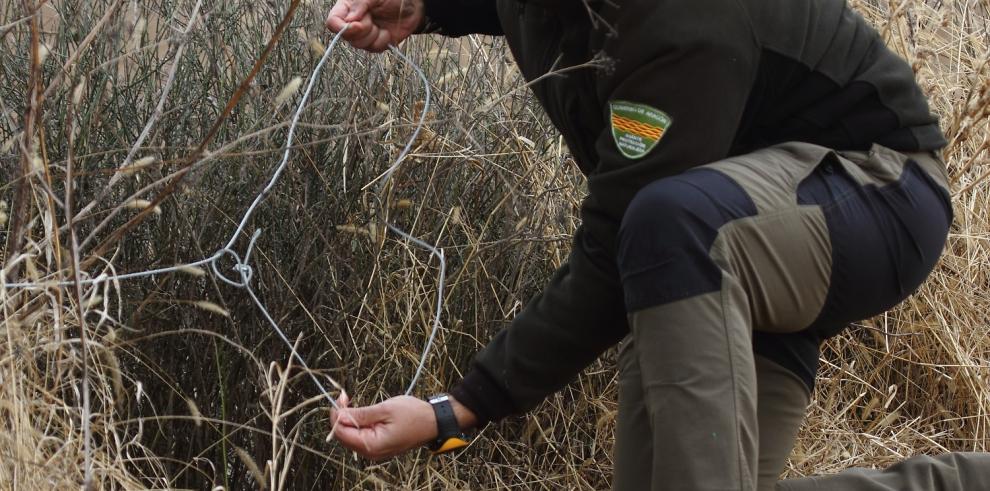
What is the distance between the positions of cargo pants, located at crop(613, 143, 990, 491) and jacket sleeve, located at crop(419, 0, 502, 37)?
634 mm

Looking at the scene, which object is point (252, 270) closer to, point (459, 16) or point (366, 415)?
point (366, 415)

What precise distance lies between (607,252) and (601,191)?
10 centimetres

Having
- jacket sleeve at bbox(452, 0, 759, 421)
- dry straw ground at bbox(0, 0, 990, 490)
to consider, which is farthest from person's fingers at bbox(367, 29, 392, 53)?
jacket sleeve at bbox(452, 0, 759, 421)

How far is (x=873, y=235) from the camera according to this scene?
6.05 ft

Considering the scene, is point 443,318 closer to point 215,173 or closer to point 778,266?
Answer: point 215,173

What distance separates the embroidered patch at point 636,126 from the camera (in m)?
1.81

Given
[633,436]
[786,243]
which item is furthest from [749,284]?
[633,436]

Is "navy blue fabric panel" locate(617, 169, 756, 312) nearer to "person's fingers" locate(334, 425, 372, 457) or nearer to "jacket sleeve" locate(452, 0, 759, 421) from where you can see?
"jacket sleeve" locate(452, 0, 759, 421)

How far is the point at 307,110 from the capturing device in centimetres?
269

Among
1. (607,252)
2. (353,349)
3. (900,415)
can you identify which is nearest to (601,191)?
(607,252)

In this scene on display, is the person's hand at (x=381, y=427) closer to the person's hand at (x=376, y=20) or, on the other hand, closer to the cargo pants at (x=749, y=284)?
the cargo pants at (x=749, y=284)

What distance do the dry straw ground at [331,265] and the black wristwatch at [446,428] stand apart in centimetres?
24

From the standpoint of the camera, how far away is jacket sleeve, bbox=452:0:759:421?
1.78m

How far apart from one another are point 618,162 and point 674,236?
24cm
